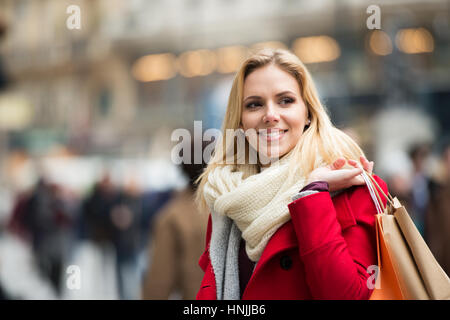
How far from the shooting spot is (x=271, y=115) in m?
1.71

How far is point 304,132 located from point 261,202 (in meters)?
0.31

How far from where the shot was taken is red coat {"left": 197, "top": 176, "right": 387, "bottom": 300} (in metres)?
1.42

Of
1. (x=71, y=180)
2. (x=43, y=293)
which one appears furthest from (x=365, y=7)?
(x=43, y=293)

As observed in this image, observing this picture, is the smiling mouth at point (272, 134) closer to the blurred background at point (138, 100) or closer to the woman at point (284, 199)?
the woman at point (284, 199)

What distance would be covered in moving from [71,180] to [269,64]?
8711mm

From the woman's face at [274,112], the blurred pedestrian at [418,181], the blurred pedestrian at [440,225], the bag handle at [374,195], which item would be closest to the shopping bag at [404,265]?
the bag handle at [374,195]

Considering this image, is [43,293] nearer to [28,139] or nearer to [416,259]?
[28,139]

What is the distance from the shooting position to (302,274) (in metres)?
1.59

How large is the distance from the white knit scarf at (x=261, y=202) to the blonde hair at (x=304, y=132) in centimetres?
5

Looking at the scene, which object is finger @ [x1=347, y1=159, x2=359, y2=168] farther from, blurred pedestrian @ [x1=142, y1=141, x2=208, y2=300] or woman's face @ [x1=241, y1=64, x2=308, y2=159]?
blurred pedestrian @ [x1=142, y1=141, x2=208, y2=300]

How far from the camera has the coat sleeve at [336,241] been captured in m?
1.42
